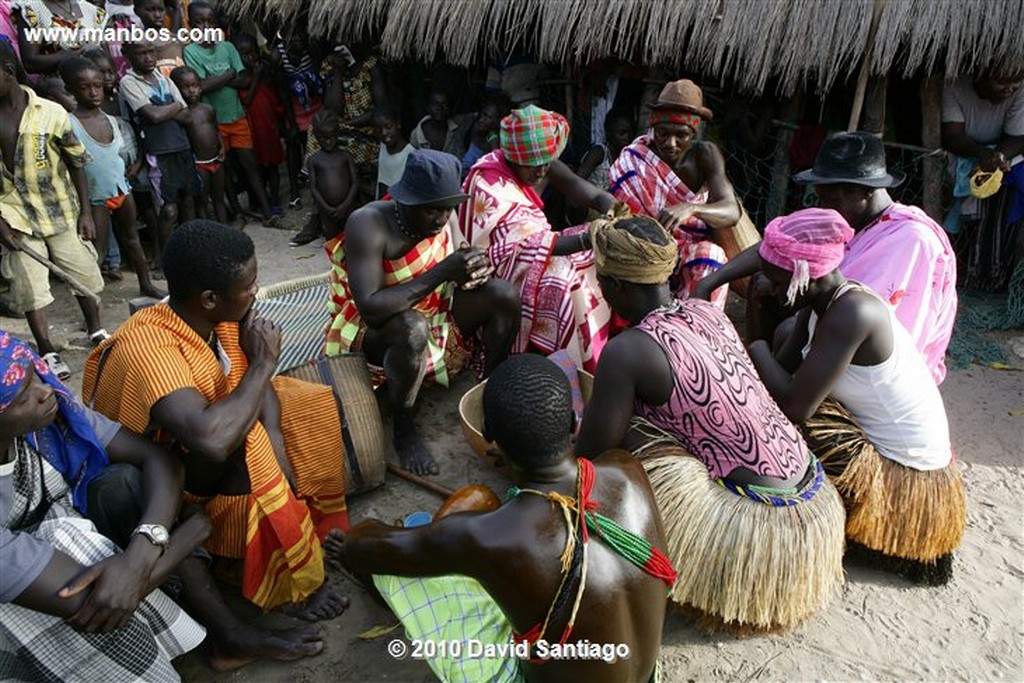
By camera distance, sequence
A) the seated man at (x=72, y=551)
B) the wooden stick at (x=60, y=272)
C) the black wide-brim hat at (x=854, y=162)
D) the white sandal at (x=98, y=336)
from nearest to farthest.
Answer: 1. the seated man at (x=72, y=551)
2. the black wide-brim hat at (x=854, y=162)
3. the wooden stick at (x=60, y=272)
4. the white sandal at (x=98, y=336)

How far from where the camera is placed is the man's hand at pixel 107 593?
6.41ft

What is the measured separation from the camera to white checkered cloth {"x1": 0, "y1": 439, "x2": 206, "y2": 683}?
200 cm

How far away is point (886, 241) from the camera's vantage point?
3.29 m

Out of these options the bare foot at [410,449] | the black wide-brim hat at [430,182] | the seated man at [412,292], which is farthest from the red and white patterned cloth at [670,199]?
the bare foot at [410,449]

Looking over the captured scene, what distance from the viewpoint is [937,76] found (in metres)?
4.99

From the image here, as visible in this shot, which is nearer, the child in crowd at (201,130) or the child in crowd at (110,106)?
the child in crowd at (110,106)

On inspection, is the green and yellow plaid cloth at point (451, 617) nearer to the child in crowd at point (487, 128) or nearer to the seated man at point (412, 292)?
the seated man at point (412, 292)

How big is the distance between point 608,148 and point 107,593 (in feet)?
15.9

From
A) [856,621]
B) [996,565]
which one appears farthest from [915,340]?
Result: [856,621]

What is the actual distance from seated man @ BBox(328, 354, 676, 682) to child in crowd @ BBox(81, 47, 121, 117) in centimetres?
483

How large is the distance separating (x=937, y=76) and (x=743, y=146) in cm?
136

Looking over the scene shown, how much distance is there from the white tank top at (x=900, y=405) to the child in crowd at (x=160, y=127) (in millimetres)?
5018

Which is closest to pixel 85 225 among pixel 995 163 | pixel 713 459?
pixel 713 459

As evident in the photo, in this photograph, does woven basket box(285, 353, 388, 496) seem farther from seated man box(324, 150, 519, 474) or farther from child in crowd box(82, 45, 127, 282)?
child in crowd box(82, 45, 127, 282)
